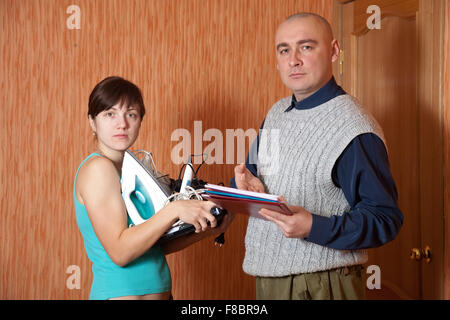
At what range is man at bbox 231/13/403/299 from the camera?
3.81 ft

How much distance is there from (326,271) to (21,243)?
57.3 inches

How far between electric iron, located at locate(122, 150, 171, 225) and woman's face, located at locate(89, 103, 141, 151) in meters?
0.07

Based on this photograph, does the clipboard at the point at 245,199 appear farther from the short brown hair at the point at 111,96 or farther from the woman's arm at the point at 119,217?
the short brown hair at the point at 111,96

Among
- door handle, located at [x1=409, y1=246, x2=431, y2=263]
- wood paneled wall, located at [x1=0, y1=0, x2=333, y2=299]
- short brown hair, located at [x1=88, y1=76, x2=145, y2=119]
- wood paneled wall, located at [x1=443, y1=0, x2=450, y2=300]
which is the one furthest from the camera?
wood paneled wall, located at [x1=0, y1=0, x2=333, y2=299]

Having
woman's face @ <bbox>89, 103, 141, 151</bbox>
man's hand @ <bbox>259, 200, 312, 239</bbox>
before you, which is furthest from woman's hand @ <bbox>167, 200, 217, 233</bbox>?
woman's face @ <bbox>89, 103, 141, 151</bbox>

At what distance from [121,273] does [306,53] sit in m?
0.82

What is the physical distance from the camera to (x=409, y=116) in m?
1.85

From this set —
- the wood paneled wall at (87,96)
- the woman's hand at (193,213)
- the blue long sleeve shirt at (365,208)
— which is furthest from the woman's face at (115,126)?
the wood paneled wall at (87,96)

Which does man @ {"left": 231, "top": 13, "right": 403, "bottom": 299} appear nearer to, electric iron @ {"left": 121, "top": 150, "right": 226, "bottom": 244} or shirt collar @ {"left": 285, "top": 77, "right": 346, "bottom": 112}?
shirt collar @ {"left": 285, "top": 77, "right": 346, "bottom": 112}

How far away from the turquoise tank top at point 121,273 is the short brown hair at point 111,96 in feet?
0.46

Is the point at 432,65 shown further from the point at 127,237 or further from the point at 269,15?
the point at 127,237

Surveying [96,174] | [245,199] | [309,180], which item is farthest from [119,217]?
[309,180]

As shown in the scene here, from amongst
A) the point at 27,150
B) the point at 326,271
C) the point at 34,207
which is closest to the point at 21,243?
the point at 34,207

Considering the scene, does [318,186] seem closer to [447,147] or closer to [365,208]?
[365,208]
